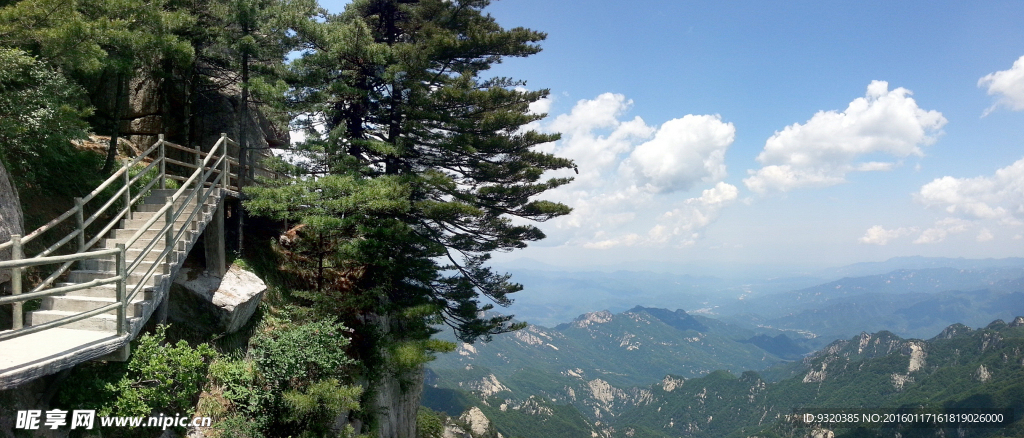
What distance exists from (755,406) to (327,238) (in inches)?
7842

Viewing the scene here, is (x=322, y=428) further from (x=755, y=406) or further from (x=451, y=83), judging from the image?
(x=755, y=406)

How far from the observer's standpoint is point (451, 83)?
50.6 ft

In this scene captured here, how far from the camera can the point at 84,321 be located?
6.79 meters

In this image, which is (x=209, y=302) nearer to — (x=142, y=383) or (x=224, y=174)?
(x=142, y=383)

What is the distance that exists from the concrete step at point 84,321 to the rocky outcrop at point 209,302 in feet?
7.77

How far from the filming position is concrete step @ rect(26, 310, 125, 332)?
6.65 m

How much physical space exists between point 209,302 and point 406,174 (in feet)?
19.3

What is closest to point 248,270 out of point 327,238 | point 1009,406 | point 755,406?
point 327,238

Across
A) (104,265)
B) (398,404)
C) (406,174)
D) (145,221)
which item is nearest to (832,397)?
(398,404)

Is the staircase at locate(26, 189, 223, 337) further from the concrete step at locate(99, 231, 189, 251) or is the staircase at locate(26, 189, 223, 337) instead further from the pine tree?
the pine tree

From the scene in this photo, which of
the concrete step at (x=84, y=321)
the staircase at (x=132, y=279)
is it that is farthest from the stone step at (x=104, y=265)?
the concrete step at (x=84, y=321)

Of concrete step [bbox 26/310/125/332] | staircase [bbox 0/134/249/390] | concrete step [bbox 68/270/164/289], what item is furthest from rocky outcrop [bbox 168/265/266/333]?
concrete step [bbox 26/310/125/332]

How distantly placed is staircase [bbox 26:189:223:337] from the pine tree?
1816 mm

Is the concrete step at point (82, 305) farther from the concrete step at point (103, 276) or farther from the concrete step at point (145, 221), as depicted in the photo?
the concrete step at point (145, 221)
